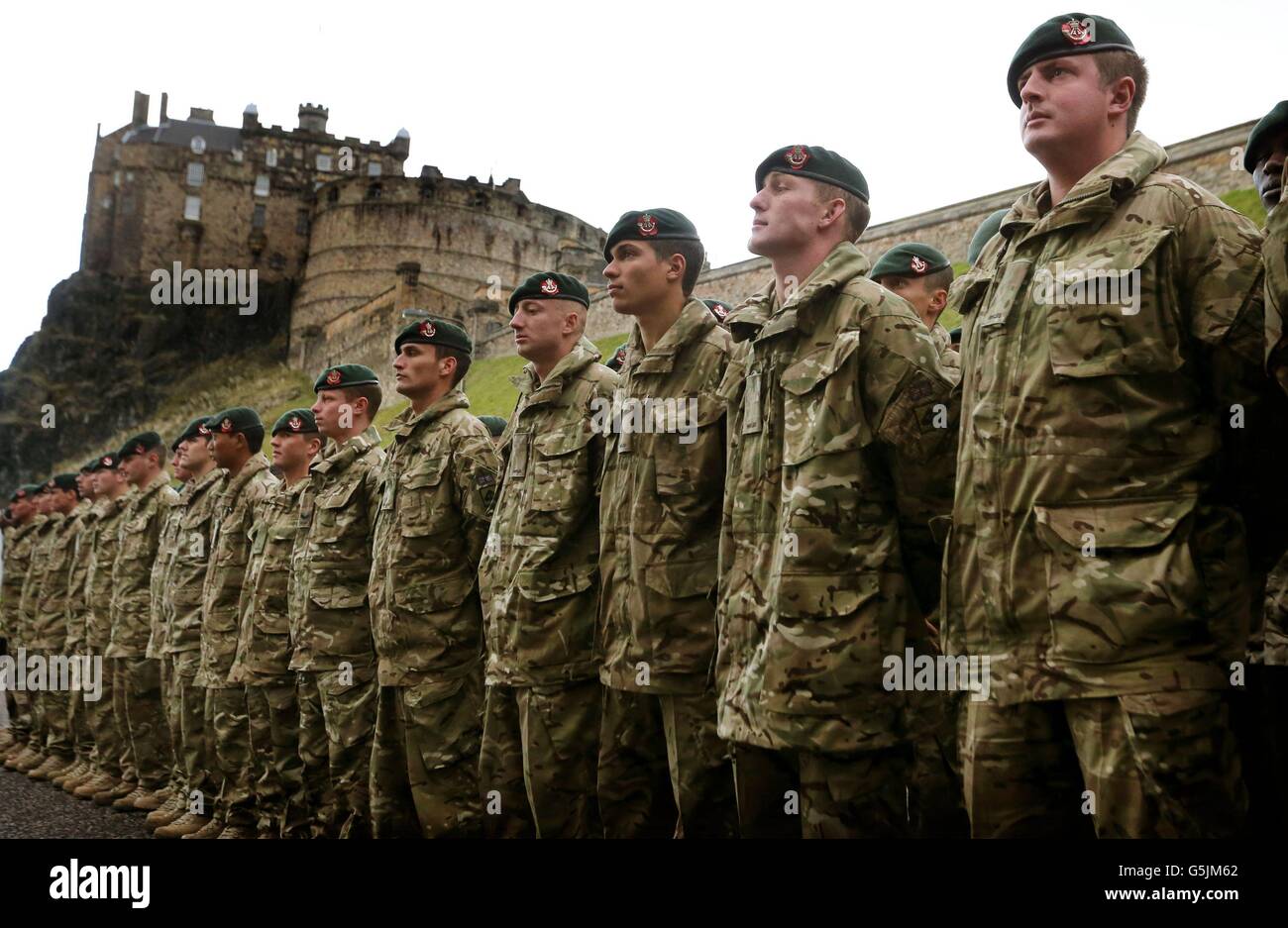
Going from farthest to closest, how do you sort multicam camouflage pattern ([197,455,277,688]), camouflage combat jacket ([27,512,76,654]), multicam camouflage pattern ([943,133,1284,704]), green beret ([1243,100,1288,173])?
1. camouflage combat jacket ([27,512,76,654])
2. multicam camouflage pattern ([197,455,277,688])
3. green beret ([1243,100,1288,173])
4. multicam camouflage pattern ([943,133,1284,704])

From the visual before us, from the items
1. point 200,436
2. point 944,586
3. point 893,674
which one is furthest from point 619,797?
point 200,436

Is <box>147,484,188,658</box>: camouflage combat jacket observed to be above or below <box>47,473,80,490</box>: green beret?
below

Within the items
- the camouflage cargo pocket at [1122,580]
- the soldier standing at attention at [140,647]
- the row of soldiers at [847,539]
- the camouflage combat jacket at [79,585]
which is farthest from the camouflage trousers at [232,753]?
the camouflage cargo pocket at [1122,580]

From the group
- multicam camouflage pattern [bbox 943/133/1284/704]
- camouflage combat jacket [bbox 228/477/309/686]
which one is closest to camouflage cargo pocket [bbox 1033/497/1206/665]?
multicam camouflage pattern [bbox 943/133/1284/704]

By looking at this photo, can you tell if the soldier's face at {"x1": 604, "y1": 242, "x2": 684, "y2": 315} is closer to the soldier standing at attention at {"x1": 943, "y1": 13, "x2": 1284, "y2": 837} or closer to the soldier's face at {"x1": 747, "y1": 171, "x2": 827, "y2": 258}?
the soldier's face at {"x1": 747, "y1": 171, "x2": 827, "y2": 258}

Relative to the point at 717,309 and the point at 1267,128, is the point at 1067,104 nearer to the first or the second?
the point at 1267,128

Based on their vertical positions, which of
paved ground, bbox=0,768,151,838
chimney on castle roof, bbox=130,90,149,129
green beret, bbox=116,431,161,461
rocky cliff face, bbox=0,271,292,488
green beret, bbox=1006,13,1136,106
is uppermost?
chimney on castle roof, bbox=130,90,149,129

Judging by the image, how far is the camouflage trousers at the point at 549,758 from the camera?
4.78 metres

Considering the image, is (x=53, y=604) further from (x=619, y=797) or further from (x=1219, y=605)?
(x=1219, y=605)

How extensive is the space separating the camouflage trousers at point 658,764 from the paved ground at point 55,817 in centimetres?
531

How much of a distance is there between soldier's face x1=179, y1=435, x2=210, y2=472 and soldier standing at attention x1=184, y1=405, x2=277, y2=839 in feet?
1.82

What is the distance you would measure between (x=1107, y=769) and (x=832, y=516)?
45.5 inches

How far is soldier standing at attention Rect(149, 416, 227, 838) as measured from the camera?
837 cm

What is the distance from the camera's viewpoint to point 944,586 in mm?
3168
